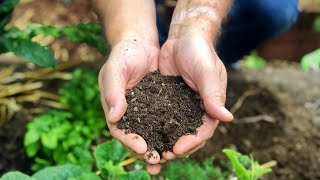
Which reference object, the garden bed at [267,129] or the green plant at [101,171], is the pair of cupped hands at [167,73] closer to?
the green plant at [101,171]

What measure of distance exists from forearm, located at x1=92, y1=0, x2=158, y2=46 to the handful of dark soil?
0.57ft

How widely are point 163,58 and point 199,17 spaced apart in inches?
6.9

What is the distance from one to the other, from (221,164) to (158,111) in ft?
1.93

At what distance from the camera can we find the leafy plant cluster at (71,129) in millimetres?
1945

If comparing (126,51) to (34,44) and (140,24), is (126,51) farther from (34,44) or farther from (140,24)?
(34,44)

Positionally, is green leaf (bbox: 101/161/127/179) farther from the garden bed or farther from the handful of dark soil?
the garden bed

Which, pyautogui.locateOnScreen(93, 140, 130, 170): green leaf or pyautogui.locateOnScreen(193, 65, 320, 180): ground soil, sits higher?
pyautogui.locateOnScreen(93, 140, 130, 170): green leaf

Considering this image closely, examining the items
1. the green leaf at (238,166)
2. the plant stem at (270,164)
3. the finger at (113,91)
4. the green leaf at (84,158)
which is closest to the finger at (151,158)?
the finger at (113,91)

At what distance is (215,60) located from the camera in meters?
1.52

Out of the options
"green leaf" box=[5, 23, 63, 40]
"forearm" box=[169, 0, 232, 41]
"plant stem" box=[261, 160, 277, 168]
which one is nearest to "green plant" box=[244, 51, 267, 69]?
"plant stem" box=[261, 160, 277, 168]

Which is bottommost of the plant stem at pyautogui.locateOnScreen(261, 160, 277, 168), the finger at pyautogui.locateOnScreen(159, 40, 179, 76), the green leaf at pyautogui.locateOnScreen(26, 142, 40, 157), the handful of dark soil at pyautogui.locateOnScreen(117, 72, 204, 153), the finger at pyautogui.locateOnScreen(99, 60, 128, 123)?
the plant stem at pyautogui.locateOnScreen(261, 160, 277, 168)

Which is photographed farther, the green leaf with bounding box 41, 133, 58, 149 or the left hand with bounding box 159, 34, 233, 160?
the green leaf with bounding box 41, 133, 58, 149

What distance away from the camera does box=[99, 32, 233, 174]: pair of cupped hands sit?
4.61 feet

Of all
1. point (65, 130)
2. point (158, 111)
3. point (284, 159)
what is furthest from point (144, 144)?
point (284, 159)
